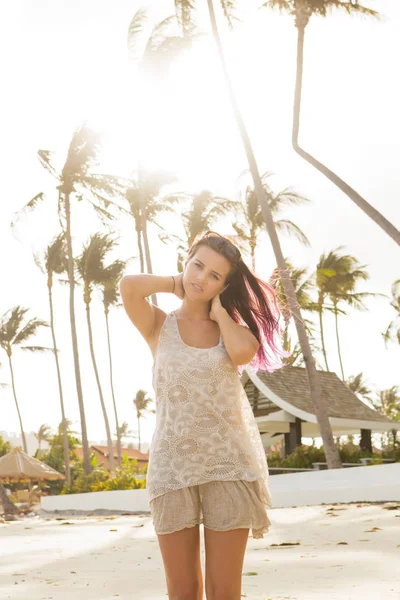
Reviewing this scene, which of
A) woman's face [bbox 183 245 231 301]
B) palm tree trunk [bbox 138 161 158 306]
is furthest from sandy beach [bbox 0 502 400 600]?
palm tree trunk [bbox 138 161 158 306]

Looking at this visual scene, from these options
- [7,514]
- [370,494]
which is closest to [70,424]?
[7,514]

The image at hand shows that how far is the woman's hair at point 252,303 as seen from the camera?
10.2 ft

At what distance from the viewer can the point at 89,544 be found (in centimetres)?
911

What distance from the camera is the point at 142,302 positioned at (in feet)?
9.75

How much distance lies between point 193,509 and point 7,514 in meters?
19.7

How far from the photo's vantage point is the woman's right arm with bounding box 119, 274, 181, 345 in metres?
2.97

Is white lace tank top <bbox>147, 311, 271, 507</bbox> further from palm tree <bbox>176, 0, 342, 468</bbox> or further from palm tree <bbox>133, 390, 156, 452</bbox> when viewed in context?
palm tree <bbox>133, 390, 156, 452</bbox>

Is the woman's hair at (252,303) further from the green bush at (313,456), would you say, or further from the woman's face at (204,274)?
the green bush at (313,456)

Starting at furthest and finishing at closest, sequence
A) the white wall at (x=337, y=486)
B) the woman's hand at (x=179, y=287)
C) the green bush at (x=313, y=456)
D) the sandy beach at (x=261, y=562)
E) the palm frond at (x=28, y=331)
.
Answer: the palm frond at (x=28, y=331)
the green bush at (x=313, y=456)
the white wall at (x=337, y=486)
the sandy beach at (x=261, y=562)
the woman's hand at (x=179, y=287)

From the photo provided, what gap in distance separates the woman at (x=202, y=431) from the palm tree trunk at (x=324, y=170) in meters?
12.3

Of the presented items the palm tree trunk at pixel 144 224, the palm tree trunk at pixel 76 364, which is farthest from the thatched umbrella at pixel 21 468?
the palm tree trunk at pixel 144 224

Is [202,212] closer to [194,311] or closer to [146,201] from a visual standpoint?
[146,201]

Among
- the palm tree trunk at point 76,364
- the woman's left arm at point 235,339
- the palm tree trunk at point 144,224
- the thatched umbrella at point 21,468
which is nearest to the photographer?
the woman's left arm at point 235,339

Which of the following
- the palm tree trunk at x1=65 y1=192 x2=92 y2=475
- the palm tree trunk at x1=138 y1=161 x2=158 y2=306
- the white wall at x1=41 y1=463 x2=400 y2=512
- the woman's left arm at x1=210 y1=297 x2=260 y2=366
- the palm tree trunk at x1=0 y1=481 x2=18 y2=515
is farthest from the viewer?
the palm tree trunk at x1=65 y1=192 x2=92 y2=475
